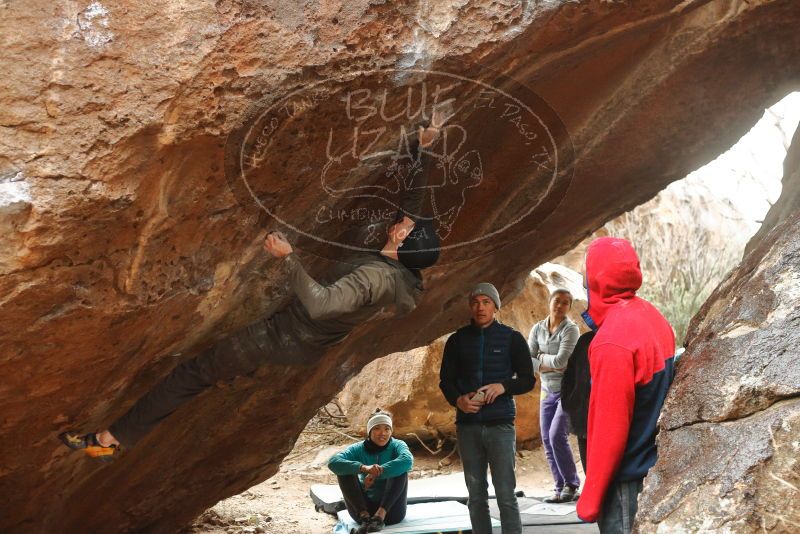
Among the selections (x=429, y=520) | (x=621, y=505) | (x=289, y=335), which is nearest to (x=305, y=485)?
(x=429, y=520)

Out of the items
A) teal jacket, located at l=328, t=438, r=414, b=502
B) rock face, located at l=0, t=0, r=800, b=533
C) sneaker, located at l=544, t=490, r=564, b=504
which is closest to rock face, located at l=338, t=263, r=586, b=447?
sneaker, located at l=544, t=490, r=564, b=504

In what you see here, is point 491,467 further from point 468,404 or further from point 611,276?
point 611,276

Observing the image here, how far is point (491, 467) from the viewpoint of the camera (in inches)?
185

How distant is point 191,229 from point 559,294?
341 cm

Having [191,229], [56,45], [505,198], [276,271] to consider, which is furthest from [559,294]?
[56,45]

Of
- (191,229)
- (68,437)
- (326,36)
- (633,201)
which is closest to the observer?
(326,36)

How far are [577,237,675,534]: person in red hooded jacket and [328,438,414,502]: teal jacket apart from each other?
3045mm

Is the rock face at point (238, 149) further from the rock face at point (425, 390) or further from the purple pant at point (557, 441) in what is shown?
the rock face at point (425, 390)

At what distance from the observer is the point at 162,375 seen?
4145 millimetres

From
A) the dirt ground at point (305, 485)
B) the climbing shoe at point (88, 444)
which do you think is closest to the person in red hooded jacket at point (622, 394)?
the climbing shoe at point (88, 444)

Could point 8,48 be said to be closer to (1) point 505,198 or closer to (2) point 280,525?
(1) point 505,198

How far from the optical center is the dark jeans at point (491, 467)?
15.1 ft

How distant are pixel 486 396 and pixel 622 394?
193 cm

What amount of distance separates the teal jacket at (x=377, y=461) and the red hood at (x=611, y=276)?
10.2 feet
